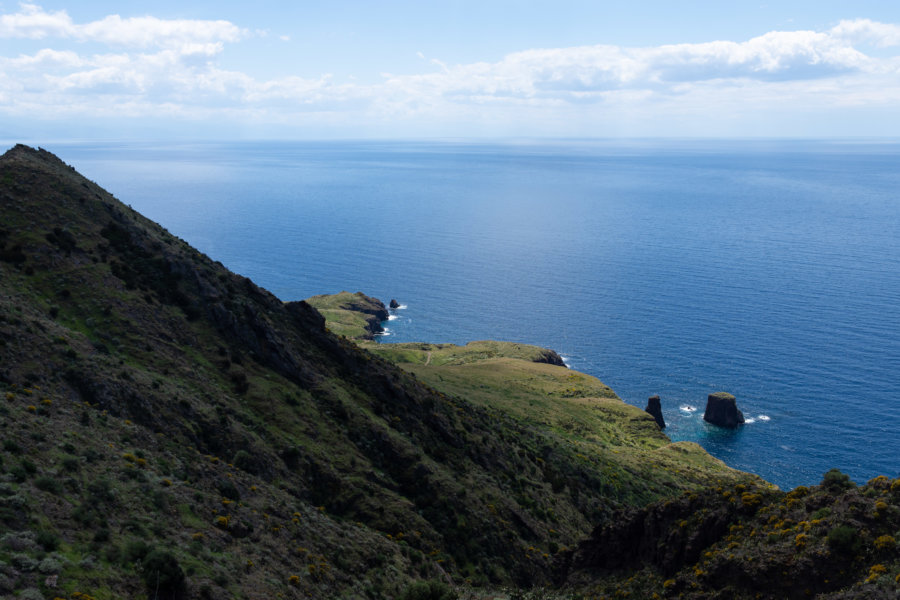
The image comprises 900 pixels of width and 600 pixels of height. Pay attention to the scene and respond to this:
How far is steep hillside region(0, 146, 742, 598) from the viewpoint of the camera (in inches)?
1039

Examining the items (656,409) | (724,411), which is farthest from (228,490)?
(724,411)

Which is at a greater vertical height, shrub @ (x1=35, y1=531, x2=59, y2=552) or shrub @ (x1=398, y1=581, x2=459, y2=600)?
shrub @ (x1=35, y1=531, x2=59, y2=552)

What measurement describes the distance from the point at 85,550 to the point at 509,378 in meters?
100

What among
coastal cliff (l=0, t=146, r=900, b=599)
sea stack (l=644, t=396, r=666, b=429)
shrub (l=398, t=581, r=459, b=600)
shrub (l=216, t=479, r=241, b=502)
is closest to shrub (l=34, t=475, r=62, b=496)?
coastal cliff (l=0, t=146, r=900, b=599)

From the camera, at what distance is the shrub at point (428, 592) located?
3369 cm

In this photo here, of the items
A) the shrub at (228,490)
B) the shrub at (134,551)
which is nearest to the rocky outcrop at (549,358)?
the shrub at (228,490)

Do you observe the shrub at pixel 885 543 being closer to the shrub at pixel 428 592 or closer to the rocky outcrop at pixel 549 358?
the shrub at pixel 428 592

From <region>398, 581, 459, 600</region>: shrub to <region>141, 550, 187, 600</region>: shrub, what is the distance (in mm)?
13239

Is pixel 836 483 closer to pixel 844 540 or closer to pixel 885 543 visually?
pixel 844 540

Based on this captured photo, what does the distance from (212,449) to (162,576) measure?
1608cm

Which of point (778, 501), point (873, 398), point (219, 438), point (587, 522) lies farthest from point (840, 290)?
point (219, 438)

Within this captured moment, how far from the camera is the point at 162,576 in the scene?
24031mm

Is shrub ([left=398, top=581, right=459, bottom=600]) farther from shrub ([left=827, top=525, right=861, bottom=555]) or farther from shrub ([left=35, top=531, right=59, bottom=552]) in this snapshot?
shrub ([left=827, top=525, right=861, bottom=555])

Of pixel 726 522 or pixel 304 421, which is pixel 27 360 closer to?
pixel 304 421
